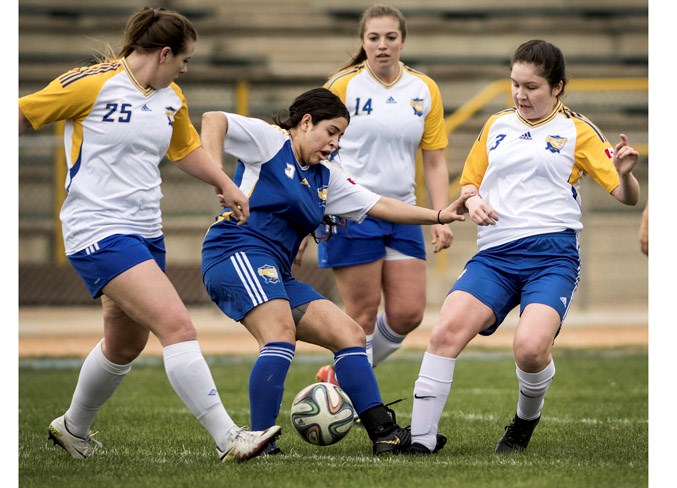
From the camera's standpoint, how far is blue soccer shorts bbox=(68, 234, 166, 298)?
4.85 meters

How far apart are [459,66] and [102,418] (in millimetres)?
11885

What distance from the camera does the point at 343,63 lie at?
15.3 meters

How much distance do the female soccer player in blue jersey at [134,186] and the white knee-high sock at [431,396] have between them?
77cm

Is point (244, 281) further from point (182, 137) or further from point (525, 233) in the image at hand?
point (525, 233)

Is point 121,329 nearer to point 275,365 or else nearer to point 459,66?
point 275,365

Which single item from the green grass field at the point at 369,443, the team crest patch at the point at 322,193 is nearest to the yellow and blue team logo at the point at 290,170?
the team crest patch at the point at 322,193

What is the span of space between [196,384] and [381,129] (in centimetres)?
237

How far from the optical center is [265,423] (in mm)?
5098

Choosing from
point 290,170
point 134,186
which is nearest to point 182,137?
point 134,186

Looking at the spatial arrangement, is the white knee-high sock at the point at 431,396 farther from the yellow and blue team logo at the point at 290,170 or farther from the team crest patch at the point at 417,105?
the team crest patch at the point at 417,105

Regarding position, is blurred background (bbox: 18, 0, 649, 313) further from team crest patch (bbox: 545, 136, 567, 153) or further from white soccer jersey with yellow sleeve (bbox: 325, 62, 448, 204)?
team crest patch (bbox: 545, 136, 567, 153)

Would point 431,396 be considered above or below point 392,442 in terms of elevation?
above

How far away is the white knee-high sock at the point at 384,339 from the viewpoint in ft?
22.5
